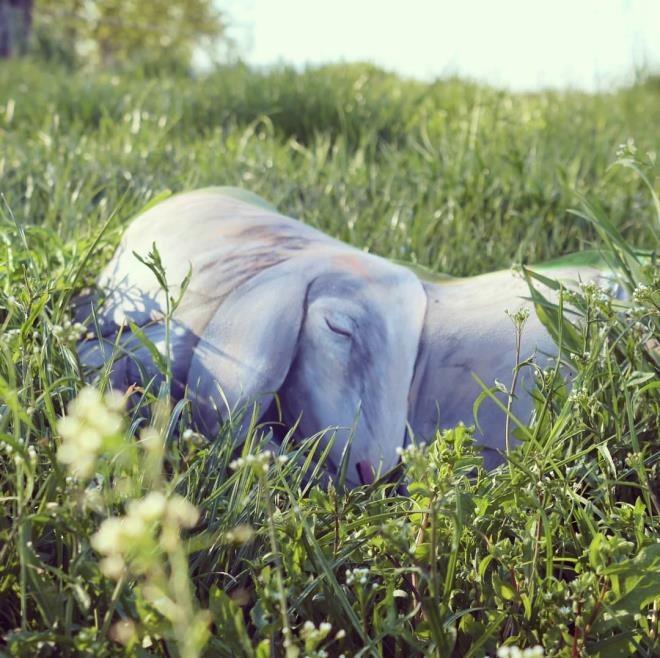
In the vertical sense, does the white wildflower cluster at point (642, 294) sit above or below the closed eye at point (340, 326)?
above

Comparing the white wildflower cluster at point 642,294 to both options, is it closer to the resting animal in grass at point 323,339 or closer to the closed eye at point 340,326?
the resting animal in grass at point 323,339

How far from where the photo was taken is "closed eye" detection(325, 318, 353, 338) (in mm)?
1607

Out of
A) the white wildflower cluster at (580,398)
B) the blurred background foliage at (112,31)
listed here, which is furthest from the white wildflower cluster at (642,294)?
the blurred background foliage at (112,31)

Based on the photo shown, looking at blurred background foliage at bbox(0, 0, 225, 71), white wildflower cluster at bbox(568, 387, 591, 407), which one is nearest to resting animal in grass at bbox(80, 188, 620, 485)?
white wildflower cluster at bbox(568, 387, 591, 407)

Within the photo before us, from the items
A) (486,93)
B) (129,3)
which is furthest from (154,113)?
(129,3)

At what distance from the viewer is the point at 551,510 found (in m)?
1.26

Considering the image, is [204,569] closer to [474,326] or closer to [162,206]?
[474,326]

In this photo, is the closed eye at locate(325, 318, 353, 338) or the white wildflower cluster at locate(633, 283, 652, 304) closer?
the white wildflower cluster at locate(633, 283, 652, 304)

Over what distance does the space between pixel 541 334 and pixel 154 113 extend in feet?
9.72

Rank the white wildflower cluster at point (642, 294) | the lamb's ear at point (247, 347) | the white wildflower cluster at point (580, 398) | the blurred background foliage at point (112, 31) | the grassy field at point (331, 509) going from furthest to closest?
1. the blurred background foliage at point (112, 31)
2. the lamb's ear at point (247, 347)
3. the white wildflower cluster at point (642, 294)
4. the white wildflower cluster at point (580, 398)
5. the grassy field at point (331, 509)

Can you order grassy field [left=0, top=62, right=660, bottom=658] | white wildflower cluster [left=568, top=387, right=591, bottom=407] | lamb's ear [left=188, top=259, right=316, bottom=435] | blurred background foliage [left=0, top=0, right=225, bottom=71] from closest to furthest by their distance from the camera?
grassy field [left=0, top=62, right=660, bottom=658] → white wildflower cluster [left=568, top=387, right=591, bottom=407] → lamb's ear [left=188, top=259, right=316, bottom=435] → blurred background foliage [left=0, top=0, right=225, bottom=71]

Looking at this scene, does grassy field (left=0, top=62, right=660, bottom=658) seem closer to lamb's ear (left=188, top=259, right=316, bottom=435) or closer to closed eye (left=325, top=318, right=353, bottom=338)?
lamb's ear (left=188, top=259, right=316, bottom=435)

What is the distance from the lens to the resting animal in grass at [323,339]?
5.02 ft

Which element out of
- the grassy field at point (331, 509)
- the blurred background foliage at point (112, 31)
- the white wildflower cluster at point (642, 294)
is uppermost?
the blurred background foliage at point (112, 31)
